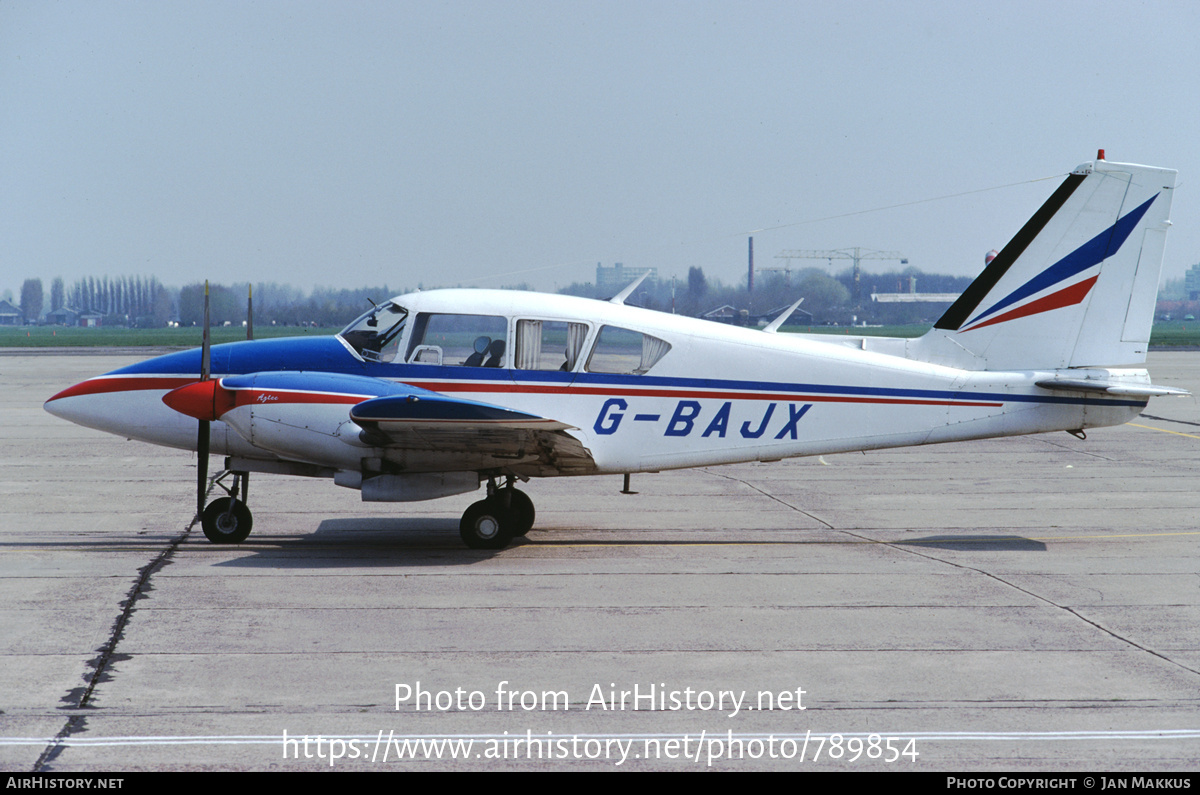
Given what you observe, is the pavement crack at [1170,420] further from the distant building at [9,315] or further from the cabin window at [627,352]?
the distant building at [9,315]

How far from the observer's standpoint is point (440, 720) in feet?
19.7

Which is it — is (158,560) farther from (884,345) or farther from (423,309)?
(884,345)

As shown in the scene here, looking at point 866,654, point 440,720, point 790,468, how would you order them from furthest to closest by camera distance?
point 790,468 → point 866,654 → point 440,720

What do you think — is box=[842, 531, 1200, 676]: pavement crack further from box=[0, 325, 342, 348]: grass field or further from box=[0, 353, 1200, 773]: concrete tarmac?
box=[0, 325, 342, 348]: grass field

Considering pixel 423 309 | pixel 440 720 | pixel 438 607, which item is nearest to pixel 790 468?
pixel 423 309

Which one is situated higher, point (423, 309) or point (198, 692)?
point (423, 309)

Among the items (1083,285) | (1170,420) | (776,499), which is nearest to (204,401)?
(776,499)

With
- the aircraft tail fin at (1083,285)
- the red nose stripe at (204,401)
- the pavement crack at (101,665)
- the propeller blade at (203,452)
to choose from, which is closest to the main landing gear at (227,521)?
the propeller blade at (203,452)

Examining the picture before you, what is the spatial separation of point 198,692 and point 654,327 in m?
5.97

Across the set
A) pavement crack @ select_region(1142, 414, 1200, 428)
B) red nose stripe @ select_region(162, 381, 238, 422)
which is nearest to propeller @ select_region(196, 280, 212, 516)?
red nose stripe @ select_region(162, 381, 238, 422)

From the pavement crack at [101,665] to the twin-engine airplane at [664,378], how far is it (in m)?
1.39

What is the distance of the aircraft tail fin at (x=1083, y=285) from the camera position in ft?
36.8

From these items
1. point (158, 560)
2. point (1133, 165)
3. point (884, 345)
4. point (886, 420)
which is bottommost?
point (158, 560)

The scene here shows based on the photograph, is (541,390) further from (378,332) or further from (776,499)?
(776,499)
